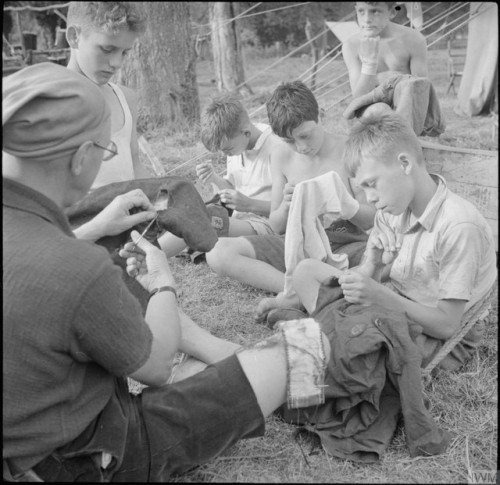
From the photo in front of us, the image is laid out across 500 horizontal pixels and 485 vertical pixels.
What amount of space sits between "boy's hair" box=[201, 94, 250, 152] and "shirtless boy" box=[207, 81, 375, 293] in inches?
9.6

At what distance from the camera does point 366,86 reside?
3.99 metres

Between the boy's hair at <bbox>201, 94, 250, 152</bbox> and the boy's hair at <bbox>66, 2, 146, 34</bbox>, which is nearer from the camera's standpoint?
the boy's hair at <bbox>66, 2, 146, 34</bbox>

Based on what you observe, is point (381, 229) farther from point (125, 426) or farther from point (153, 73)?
point (153, 73)

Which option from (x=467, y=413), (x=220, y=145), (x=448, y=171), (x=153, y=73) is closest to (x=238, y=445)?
(x=467, y=413)

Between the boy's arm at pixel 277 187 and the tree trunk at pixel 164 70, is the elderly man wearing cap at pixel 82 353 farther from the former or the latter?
the tree trunk at pixel 164 70

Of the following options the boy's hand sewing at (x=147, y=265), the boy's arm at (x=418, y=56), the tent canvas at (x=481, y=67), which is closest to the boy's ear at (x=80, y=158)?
the boy's hand sewing at (x=147, y=265)

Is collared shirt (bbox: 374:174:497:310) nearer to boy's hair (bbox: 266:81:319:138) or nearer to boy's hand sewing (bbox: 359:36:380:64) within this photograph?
boy's hair (bbox: 266:81:319:138)

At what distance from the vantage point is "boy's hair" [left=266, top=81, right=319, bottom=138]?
10.2ft

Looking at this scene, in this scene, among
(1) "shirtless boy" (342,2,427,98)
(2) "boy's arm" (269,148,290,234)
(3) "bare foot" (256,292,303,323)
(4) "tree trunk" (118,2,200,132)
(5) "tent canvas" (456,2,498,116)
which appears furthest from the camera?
A: (5) "tent canvas" (456,2,498,116)

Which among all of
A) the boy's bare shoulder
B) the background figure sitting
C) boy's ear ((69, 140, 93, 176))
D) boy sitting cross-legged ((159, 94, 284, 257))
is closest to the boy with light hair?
boy sitting cross-legged ((159, 94, 284, 257))

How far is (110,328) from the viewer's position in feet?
4.85

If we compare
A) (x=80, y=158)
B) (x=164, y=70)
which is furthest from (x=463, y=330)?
(x=164, y=70)

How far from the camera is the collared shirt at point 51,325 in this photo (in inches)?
55.0

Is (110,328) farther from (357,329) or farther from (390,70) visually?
(390,70)
